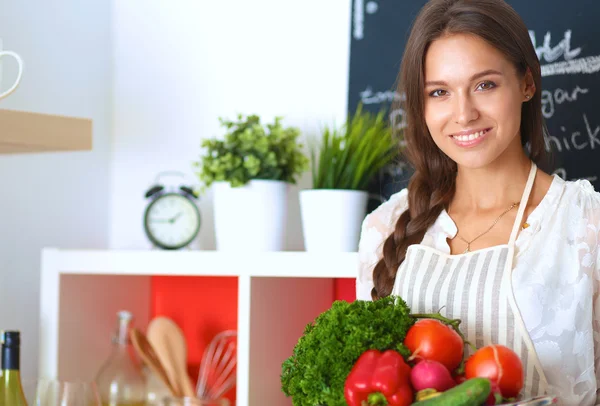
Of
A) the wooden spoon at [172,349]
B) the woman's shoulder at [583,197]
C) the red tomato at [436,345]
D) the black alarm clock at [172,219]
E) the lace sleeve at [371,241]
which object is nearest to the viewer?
the red tomato at [436,345]

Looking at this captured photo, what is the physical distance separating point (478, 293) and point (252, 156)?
636mm

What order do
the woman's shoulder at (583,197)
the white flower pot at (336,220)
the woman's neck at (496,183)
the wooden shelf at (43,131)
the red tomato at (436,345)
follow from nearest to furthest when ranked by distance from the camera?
1. the red tomato at (436,345)
2. the wooden shelf at (43,131)
3. the woman's shoulder at (583,197)
4. the woman's neck at (496,183)
5. the white flower pot at (336,220)

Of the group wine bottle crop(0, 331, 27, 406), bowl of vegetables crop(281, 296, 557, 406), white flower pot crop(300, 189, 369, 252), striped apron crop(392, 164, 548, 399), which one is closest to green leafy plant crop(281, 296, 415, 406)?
bowl of vegetables crop(281, 296, 557, 406)

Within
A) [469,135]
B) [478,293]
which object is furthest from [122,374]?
[469,135]

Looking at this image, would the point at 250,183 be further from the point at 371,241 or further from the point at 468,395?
the point at 468,395

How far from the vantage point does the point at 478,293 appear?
1.44m

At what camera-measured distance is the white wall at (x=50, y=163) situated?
6.75ft

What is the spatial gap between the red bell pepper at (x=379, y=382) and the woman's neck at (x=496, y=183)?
624 mm

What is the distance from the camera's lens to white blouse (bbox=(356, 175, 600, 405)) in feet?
4.51

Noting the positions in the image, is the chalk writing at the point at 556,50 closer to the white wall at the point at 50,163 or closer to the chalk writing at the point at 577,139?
the chalk writing at the point at 577,139

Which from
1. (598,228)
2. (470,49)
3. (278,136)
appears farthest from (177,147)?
(598,228)

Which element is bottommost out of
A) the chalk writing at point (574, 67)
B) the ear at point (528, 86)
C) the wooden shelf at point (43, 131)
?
the wooden shelf at point (43, 131)

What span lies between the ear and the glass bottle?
45.6 inches

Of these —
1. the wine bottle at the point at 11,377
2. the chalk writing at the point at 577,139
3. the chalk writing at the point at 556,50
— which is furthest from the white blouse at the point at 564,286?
the wine bottle at the point at 11,377
